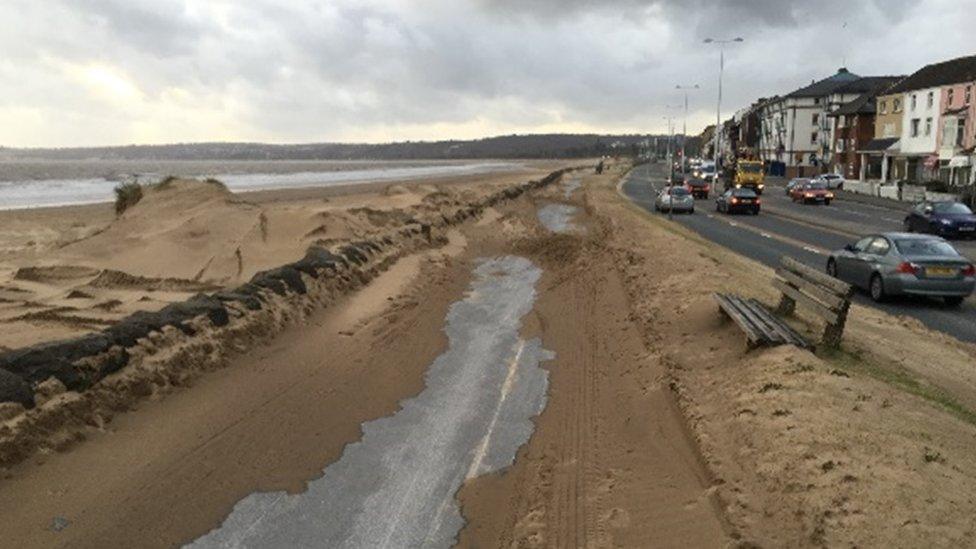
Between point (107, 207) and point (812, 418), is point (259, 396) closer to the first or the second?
point (812, 418)

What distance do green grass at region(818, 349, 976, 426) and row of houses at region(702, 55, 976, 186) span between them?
5356 centimetres

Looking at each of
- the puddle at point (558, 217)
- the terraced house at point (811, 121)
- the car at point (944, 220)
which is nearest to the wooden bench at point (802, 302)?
the puddle at point (558, 217)

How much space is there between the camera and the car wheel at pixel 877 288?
16406 mm

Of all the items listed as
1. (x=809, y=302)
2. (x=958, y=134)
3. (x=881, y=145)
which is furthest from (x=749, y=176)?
(x=809, y=302)

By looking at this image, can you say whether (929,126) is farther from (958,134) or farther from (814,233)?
(814,233)

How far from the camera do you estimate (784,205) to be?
50938 mm

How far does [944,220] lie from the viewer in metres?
30.5

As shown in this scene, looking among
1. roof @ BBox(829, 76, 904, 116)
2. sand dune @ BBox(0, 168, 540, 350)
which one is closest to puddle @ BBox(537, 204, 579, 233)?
sand dune @ BBox(0, 168, 540, 350)

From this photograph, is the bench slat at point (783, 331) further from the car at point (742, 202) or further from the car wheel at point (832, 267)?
the car at point (742, 202)

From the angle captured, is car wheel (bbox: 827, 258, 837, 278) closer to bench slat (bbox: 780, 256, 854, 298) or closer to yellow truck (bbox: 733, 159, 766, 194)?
bench slat (bbox: 780, 256, 854, 298)

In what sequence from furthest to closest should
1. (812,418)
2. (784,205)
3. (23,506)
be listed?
(784,205), (812,418), (23,506)

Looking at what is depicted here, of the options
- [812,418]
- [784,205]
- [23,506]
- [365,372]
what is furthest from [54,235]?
[784,205]

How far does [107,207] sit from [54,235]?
46.8 ft

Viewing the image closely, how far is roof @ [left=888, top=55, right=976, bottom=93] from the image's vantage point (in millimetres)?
58444
